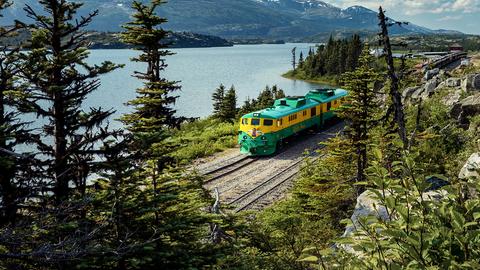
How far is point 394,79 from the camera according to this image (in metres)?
13.5

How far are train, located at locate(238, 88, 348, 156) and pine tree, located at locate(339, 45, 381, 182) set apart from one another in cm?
1000

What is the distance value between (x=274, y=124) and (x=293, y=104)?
156 inches

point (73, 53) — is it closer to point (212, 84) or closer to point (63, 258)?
point (63, 258)

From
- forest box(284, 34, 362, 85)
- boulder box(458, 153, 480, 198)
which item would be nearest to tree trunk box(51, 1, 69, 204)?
boulder box(458, 153, 480, 198)

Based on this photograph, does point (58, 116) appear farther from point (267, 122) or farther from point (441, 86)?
point (441, 86)

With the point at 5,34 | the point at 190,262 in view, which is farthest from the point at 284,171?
the point at 5,34

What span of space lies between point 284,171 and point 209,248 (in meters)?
17.4

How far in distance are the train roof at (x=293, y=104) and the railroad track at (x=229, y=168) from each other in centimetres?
315

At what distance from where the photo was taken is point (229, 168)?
91.0ft

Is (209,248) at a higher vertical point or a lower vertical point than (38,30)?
lower

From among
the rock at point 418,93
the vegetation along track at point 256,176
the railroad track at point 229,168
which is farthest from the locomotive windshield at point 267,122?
the rock at point 418,93

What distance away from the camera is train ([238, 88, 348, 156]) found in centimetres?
2972

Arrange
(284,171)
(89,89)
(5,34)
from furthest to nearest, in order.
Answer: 1. (284,171)
2. (89,89)
3. (5,34)

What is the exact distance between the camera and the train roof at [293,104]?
30094 millimetres
